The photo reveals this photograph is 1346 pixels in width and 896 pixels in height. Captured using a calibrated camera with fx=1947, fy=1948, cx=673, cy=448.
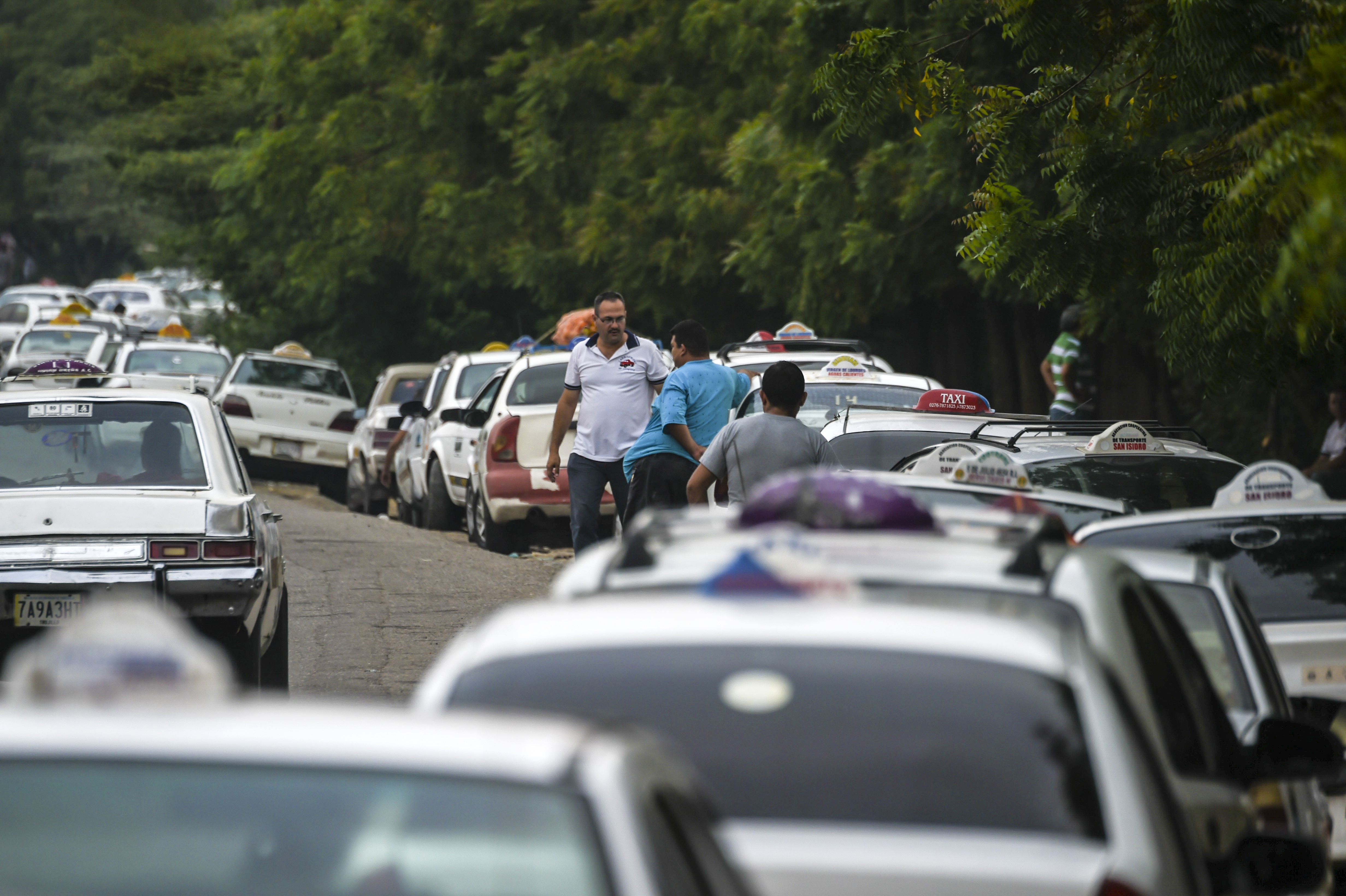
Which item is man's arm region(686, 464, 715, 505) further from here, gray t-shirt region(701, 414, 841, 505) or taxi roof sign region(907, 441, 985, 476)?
taxi roof sign region(907, 441, 985, 476)

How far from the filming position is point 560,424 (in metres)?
11.7

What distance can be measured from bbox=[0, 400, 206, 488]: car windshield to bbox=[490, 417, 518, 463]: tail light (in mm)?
6457

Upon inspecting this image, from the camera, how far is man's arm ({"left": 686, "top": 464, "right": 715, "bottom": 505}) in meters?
9.08

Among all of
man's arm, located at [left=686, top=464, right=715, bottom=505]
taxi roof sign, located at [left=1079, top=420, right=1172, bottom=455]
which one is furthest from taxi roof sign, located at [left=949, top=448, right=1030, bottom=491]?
man's arm, located at [left=686, top=464, right=715, bottom=505]

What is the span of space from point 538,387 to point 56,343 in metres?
18.7

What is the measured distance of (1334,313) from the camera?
6805 millimetres

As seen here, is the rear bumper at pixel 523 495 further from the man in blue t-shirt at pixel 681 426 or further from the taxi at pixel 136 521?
the taxi at pixel 136 521

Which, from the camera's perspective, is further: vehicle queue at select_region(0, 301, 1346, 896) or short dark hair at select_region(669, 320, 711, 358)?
short dark hair at select_region(669, 320, 711, 358)

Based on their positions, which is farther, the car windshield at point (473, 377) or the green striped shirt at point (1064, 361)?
the car windshield at point (473, 377)

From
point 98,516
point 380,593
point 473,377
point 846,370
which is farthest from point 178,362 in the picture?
point 98,516

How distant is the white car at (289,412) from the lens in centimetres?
2417

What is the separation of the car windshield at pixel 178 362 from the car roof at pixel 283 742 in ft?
82.3

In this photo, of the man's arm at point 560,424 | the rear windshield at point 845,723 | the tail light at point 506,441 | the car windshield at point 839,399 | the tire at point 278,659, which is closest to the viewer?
the rear windshield at point 845,723

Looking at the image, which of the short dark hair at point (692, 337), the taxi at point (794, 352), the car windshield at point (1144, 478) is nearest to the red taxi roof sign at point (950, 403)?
the short dark hair at point (692, 337)
